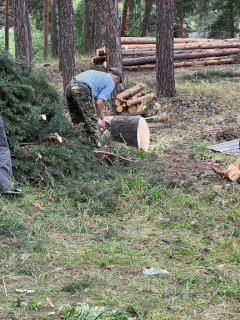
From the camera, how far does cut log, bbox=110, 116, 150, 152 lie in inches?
360

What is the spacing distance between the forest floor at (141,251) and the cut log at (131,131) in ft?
1.65

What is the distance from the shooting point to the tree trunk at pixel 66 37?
14359 mm

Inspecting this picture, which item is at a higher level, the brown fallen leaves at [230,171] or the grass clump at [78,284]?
the brown fallen leaves at [230,171]

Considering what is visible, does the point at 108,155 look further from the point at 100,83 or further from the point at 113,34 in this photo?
the point at 113,34

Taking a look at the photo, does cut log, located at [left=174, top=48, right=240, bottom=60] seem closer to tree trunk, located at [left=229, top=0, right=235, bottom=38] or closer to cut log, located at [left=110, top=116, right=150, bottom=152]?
tree trunk, located at [left=229, top=0, right=235, bottom=38]

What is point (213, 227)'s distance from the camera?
19.3 feet

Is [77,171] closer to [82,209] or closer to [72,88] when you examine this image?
[82,209]

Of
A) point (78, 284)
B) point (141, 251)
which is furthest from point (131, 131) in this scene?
point (78, 284)

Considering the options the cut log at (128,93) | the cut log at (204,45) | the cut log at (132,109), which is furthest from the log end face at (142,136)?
the cut log at (204,45)

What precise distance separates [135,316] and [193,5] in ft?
82.7

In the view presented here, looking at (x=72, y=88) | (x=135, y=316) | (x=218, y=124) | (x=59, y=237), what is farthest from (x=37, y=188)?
(x=218, y=124)

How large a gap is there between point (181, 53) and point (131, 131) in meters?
12.3

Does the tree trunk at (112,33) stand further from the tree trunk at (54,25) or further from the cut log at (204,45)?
the tree trunk at (54,25)

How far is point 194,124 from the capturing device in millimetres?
11773
